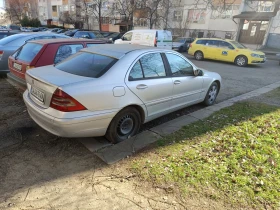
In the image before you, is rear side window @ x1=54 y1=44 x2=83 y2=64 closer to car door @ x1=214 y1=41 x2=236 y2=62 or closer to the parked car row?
the parked car row

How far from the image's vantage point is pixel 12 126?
150 inches

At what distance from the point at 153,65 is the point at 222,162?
1.91 m

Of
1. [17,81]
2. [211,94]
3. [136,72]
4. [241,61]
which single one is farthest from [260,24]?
[17,81]

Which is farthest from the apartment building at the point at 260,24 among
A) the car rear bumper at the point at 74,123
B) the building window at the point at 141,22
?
the car rear bumper at the point at 74,123

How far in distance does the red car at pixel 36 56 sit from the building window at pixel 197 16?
26.7 m

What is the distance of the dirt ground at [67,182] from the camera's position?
2230 millimetres

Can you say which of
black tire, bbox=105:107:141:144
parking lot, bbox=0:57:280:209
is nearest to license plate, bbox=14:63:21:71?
parking lot, bbox=0:57:280:209

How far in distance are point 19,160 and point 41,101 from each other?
87cm

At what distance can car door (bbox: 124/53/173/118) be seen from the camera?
3311 millimetres

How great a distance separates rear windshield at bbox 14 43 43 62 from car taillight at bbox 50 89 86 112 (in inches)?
95.0

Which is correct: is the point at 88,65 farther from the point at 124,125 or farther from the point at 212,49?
the point at 212,49

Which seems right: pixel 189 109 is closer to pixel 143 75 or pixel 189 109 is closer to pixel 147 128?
pixel 147 128

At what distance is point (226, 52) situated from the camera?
44.0 feet

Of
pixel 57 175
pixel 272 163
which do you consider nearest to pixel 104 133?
pixel 57 175
